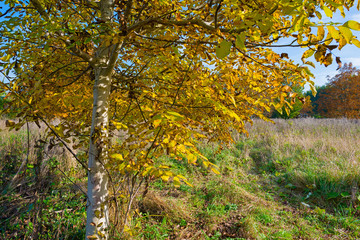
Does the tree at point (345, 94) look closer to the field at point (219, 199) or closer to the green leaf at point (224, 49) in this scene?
the field at point (219, 199)

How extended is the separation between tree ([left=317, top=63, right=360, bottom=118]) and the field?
56.5 feet

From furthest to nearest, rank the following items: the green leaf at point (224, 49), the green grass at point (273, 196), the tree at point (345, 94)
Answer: the tree at point (345, 94), the green grass at point (273, 196), the green leaf at point (224, 49)

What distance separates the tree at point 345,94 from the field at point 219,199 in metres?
17.2

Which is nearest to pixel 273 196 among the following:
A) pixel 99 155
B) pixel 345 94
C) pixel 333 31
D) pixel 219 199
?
pixel 219 199

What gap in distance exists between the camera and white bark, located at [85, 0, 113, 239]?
180 centimetres

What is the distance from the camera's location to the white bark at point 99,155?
180cm

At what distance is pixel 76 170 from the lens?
4.53 m

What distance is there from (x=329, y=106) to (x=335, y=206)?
74.8ft

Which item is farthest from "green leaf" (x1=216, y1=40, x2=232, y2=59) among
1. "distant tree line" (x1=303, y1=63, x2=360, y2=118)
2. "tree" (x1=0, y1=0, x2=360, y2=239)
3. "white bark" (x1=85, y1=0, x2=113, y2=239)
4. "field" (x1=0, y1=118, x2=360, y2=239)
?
"distant tree line" (x1=303, y1=63, x2=360, y2=118)

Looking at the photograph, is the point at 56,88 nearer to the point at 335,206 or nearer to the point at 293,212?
the point at 293,212

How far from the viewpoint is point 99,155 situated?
186 cm

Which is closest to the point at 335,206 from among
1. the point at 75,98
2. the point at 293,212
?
the point at 293,212

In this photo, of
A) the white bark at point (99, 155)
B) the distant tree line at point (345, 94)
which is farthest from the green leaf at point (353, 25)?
the distant tree line at point (345, 94)

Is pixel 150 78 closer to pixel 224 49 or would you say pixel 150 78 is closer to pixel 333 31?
pixel 224 49
